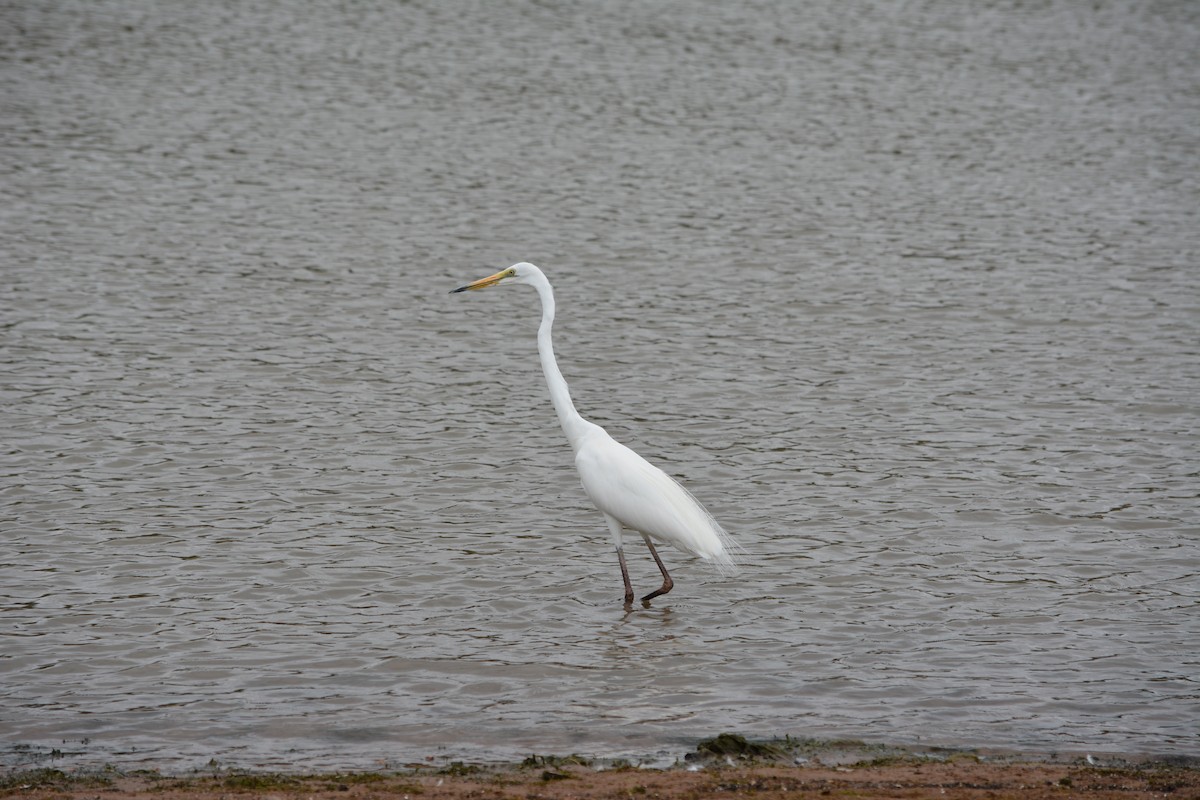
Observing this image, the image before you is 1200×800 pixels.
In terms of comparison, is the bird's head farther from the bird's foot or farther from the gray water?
the bird's foot

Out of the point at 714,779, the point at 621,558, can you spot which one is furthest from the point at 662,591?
the point at 714,779

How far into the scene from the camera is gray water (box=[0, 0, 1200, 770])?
298 inches

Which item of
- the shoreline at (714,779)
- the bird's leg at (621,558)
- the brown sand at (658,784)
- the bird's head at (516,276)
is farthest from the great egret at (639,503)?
the brown sand at (658,784)

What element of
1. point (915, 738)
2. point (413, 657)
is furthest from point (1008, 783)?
point (413, 657)

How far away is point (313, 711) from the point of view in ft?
23.4

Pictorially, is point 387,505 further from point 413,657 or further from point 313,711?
point 313,711

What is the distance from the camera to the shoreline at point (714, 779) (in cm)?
588

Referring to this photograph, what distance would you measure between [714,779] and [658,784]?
0.82 ft

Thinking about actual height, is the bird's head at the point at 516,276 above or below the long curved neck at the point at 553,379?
above

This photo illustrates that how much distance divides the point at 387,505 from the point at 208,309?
521 centimetres

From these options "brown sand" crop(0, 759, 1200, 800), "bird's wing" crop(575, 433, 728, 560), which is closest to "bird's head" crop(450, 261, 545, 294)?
"bird's wing" crop(575, 433, 728, 560)

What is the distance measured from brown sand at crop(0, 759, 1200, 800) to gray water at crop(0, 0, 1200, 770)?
435mm

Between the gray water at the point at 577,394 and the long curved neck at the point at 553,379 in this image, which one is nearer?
the gray water at the point at 577,394

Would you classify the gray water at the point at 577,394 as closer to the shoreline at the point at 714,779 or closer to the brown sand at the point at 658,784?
the shoreline at the point at 714,779
